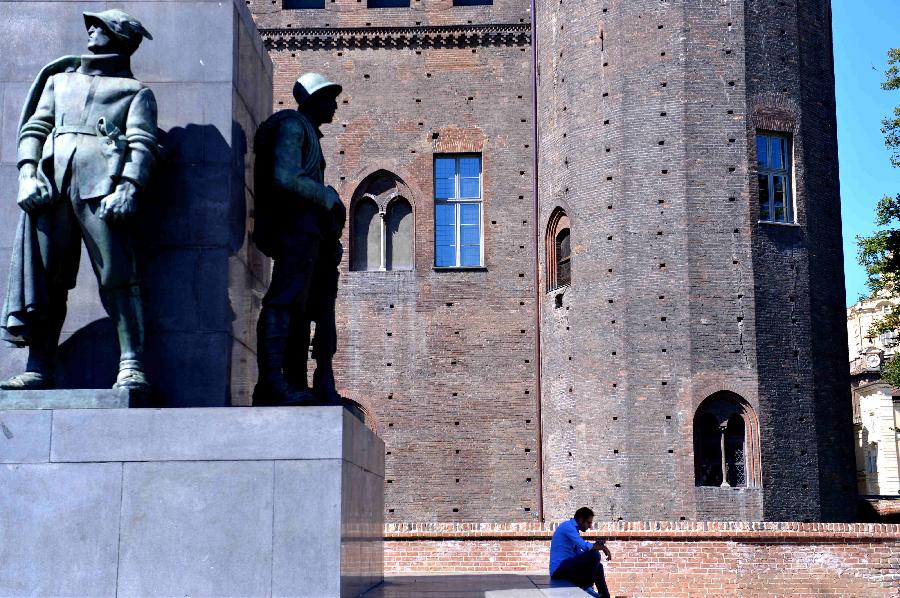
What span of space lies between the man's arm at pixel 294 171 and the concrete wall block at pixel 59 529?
2.08 metres

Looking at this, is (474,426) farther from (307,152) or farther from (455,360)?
(307,152)

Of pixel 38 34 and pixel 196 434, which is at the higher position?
pixel 38 34

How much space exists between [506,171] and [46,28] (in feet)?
65.8

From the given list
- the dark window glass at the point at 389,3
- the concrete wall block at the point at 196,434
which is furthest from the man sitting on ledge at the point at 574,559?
the dark window glass at the point at 389,3

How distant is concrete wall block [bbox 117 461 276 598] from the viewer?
6809 mm

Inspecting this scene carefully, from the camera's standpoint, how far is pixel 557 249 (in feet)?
86.5

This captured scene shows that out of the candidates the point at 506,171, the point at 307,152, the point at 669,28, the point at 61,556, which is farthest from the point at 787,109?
the point at 61,556

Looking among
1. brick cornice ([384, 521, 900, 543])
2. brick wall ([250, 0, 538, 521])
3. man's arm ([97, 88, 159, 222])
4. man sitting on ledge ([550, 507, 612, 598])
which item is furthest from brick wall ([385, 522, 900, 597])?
man's arm ([97, 88, 159, 222])

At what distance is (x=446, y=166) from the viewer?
28.4 meters

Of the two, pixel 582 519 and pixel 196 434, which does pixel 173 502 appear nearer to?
pixel 196 434

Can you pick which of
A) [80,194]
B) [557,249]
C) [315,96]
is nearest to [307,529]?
[80,194]

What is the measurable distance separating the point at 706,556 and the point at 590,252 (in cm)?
667

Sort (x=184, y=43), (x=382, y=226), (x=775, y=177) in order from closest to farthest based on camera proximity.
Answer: (x=184, y=43), (x=775, y=177), (x=382, y=226)

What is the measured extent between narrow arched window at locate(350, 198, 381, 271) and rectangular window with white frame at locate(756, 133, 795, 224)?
8.46 m
